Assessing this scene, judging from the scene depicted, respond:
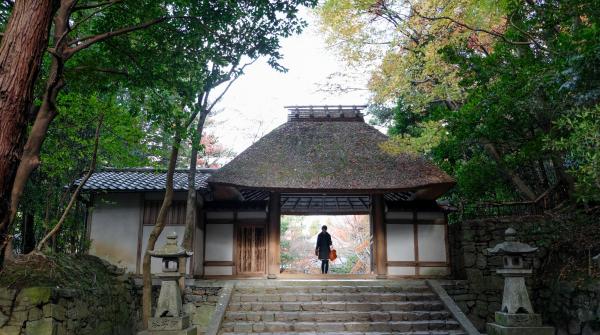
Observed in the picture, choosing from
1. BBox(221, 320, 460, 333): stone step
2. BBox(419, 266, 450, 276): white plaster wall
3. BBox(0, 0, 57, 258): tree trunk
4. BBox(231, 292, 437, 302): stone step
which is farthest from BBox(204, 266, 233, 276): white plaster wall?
BBox(0, 0, 57, 258): tree trunk

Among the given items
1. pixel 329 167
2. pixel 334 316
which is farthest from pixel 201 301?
pixel 329 167

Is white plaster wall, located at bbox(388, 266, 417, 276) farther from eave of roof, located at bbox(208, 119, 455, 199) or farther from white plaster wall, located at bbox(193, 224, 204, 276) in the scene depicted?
white plaster wall, located at bbox(193, 224, 204, 276)

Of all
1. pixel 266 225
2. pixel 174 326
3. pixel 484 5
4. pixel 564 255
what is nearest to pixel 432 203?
pixel 564 255

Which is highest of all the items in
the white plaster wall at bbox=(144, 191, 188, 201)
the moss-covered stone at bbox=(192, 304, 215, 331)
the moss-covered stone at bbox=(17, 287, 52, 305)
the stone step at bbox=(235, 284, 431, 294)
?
the white plaster wall at bbox=(144, 191, 188, 201)

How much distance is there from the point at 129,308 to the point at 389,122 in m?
14.0

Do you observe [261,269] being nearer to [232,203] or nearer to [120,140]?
[232,203]

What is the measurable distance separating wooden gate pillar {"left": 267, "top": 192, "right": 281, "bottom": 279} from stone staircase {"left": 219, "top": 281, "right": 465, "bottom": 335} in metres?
1.16

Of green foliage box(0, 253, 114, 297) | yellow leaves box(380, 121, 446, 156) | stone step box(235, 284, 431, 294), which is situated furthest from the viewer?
yellow leaves box(380, 121, 446, 156)

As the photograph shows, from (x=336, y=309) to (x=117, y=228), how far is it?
6.75 meters

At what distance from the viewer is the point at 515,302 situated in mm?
7613

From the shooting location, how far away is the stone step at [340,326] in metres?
9.13

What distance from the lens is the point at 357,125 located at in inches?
600

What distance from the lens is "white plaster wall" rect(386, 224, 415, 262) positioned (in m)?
12.9

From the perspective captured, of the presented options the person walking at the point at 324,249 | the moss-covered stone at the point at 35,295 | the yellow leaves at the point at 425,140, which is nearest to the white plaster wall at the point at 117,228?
the moss-covered stone at the point at 35,295
